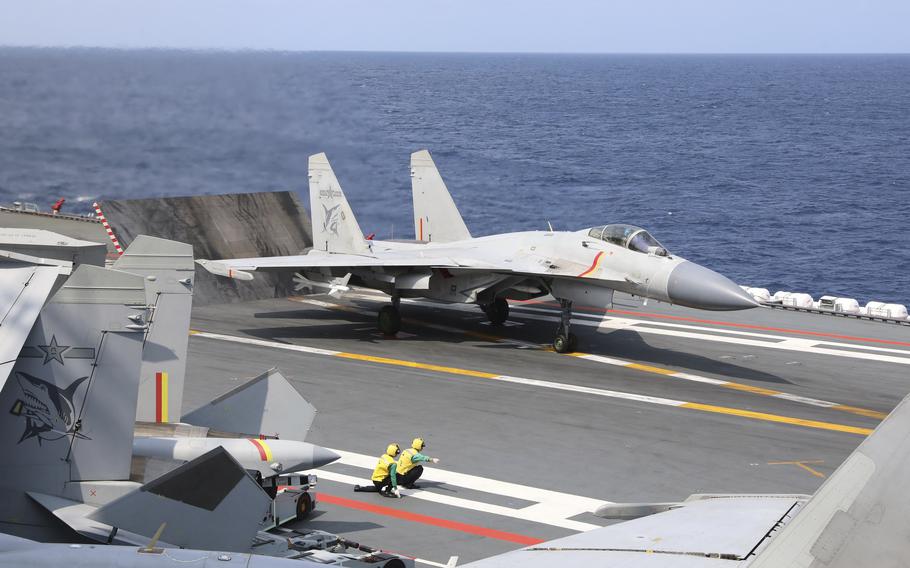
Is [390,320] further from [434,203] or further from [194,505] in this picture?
[194,505]

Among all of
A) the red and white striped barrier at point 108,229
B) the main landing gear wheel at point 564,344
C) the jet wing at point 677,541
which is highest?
the jet wing at point 677,541

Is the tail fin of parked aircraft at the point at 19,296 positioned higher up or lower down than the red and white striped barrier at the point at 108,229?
higher up

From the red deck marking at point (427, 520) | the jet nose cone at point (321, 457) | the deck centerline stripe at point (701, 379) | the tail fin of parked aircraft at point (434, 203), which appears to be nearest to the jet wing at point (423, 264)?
the deck centerline stripe at point (701, 379)

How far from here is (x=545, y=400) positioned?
20828 mm

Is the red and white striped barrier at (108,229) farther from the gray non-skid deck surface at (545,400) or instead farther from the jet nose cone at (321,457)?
the jet nose cone at (321,457)

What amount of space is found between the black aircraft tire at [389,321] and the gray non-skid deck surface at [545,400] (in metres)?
0.43

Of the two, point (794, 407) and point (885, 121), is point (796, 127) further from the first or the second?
point (794, 407)

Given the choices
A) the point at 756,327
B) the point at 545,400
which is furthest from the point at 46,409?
the point at 756,327

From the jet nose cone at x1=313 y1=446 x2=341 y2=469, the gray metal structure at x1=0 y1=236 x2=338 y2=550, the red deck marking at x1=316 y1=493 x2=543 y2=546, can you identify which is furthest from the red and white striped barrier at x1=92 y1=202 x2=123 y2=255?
the gray metal structure at x1=0 y1=236 x2=338 y2=550

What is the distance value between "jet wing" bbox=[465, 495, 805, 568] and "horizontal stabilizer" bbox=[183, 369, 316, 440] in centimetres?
648

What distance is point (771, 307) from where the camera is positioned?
101 feet

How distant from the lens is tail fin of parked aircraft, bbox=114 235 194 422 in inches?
505

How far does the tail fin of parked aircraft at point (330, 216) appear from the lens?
27.5 meters

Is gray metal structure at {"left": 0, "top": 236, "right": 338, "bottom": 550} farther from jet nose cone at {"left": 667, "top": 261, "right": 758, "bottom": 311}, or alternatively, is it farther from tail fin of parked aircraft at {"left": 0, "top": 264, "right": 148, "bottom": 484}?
jet nose cone at {"left": 667, "top": 261, "right": 758, "bottom": 311}
